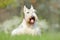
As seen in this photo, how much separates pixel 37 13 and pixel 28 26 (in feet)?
0.37

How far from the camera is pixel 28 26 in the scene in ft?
5.95

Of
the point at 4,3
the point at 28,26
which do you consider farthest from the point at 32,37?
the point at 4,3

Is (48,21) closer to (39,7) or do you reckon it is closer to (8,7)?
(39,7)

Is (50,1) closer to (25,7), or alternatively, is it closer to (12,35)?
(25,7)

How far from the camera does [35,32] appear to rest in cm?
181

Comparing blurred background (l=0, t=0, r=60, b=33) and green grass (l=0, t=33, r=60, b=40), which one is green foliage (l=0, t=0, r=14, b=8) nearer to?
blurred background (l=0, t=0, r=60, b=33)

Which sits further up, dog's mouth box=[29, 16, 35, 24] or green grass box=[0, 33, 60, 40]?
dog's mouth box=[29, 16, 35, 24]

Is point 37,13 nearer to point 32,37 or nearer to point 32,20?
point 32,20

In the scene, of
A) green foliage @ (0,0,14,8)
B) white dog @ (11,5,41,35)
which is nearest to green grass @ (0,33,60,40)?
white dog @ (11,5,41,35)

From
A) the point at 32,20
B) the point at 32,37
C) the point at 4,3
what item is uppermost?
the point at 4,3

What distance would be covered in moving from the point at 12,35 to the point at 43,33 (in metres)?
0.22

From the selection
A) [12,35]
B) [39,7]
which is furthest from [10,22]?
[39,7]

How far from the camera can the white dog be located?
5.90ft

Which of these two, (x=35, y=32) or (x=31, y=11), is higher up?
(x=31, y=11)
